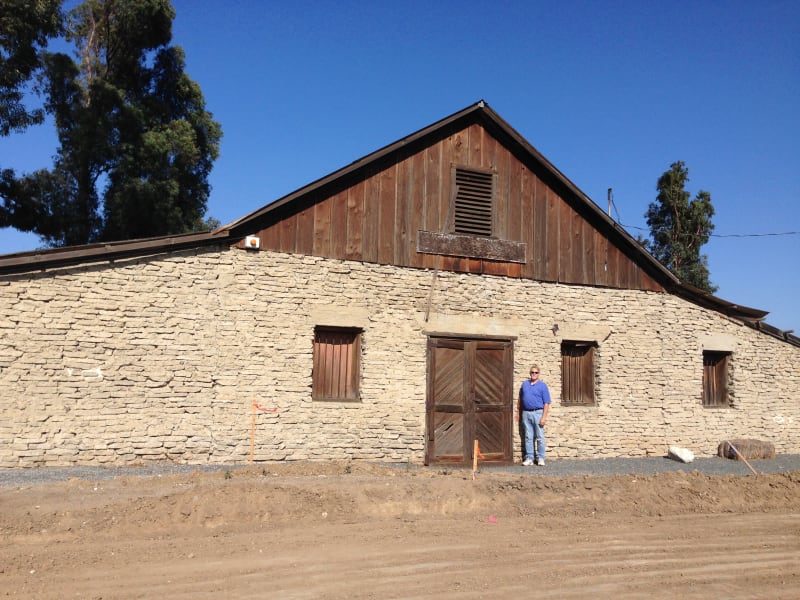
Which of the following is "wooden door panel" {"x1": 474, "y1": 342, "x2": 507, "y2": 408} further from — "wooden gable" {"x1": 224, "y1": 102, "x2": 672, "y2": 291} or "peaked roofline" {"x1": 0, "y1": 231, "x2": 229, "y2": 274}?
"peaked roofline" {"x1": 0, "y1": 231, "x2": 229, "y2": 274}

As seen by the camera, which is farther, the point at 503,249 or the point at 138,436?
the point at 503,249

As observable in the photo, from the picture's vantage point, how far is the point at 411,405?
37.9ft

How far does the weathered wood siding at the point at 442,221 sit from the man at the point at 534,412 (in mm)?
2158

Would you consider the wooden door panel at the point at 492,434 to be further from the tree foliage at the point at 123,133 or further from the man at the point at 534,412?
the tree foliage at the point at 123,133

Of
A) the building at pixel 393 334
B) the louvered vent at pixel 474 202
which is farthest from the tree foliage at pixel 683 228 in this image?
the louvered vent at pixel 474 202

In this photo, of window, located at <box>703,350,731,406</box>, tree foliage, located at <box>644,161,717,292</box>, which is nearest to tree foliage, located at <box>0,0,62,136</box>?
window, located at <box>703,350,731,406</box>

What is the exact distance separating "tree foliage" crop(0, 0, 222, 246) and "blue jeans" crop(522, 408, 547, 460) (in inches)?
566

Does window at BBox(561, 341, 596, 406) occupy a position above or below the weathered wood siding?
below

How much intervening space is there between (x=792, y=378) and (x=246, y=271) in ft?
41.1

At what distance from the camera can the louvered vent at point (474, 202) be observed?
12602 millimetres

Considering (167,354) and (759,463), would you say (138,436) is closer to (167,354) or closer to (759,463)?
(167,354)

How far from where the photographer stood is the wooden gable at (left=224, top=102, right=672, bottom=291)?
37.2 ft

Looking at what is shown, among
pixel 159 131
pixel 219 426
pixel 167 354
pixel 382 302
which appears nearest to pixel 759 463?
pixel 382 302

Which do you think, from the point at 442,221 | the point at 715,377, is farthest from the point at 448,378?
the point at 715,377
